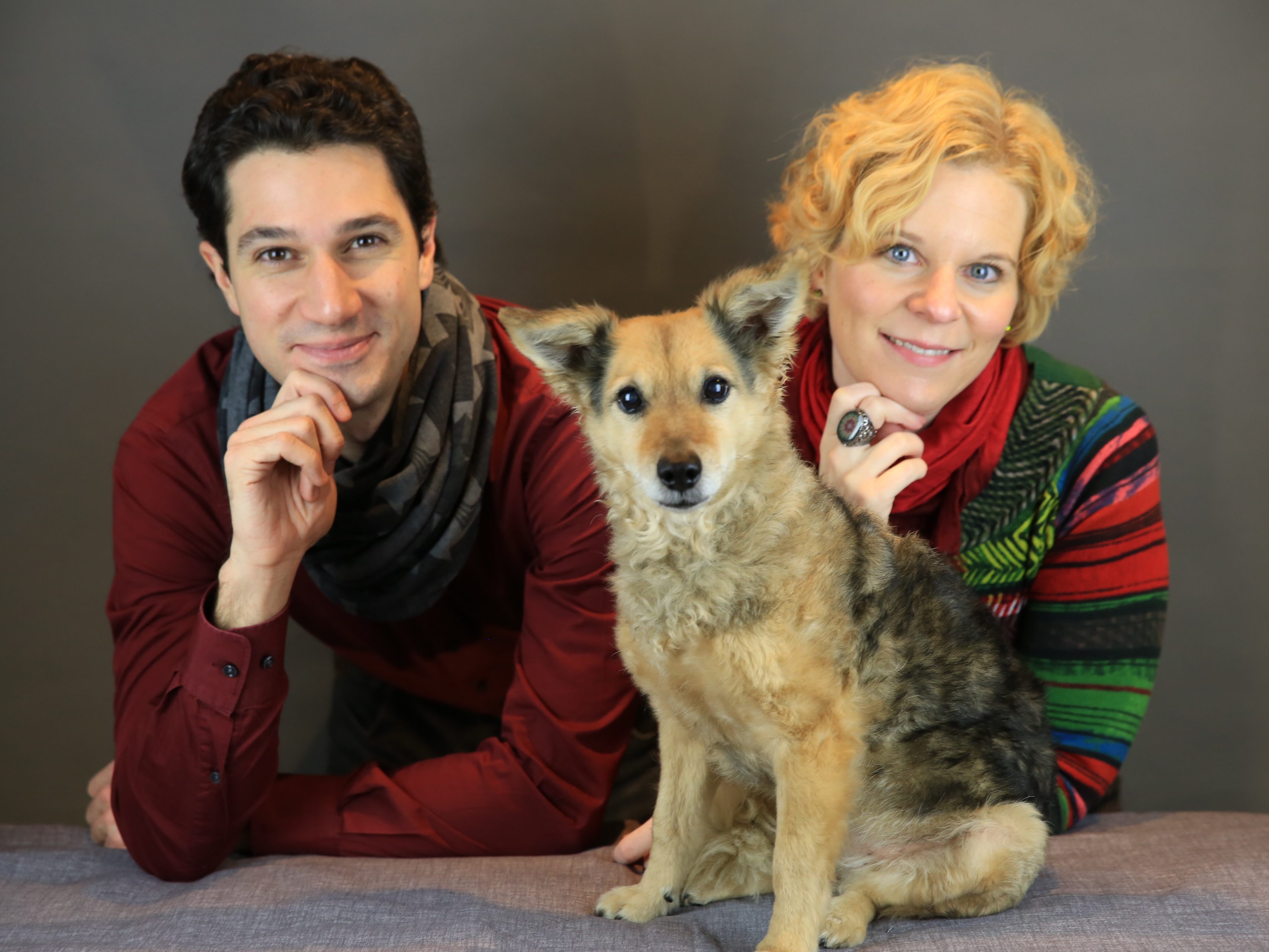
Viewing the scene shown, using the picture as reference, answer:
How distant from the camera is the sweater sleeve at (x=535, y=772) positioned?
2316 millimetres

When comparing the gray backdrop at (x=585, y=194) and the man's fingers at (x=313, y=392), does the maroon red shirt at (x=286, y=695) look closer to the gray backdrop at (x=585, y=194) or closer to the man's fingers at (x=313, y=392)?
the man's fingers at (x=313, y=392)

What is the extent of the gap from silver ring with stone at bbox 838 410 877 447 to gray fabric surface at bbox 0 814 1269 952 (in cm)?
100

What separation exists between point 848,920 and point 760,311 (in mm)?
1112

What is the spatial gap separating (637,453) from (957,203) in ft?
3.59

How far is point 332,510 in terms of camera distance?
2.21 m

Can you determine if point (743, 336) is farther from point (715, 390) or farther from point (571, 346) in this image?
point (571, 346)

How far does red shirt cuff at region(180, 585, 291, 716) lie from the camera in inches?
82.4

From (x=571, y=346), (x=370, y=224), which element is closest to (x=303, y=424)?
(x=370, y=224)

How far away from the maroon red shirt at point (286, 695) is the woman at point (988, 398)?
2.24ft

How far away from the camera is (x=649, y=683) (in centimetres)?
188

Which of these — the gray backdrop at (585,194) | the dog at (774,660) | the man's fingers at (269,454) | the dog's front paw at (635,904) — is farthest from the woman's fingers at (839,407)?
the gray backdrop at (585,194)

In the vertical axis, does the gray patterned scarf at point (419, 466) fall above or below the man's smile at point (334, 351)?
below

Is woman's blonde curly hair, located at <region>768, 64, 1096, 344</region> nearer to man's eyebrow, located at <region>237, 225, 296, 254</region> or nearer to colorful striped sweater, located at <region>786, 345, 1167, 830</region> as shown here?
colorful striped sweater, located at <region>786, 345, 1167, 830</region>

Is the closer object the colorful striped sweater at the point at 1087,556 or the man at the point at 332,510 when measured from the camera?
the man at the point at 332,510
